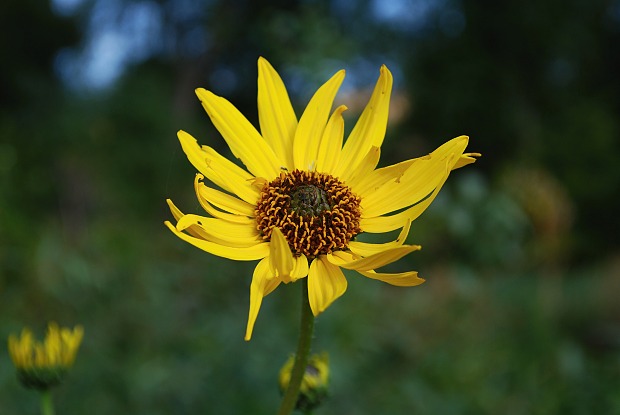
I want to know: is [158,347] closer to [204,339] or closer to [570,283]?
[204,339]

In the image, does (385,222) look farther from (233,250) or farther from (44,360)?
(44,360)

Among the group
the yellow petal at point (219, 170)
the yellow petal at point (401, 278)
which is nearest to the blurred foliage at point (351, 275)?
the yellow petal at point (219, 170)

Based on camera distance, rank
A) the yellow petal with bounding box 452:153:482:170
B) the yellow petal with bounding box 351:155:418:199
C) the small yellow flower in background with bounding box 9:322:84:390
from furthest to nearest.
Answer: the small yellow flower in background with bounding box 9:322:84:390, the yellow petal with bounding box 351:155:418:199, the yellow petal with bounding box 452:153:482:170

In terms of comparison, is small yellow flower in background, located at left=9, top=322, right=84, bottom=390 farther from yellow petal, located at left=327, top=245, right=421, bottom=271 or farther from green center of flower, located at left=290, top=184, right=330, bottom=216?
yellow petal, located at left=327, top=245, right=421, bottom=271

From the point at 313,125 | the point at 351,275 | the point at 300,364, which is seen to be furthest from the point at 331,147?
the point at 351,275

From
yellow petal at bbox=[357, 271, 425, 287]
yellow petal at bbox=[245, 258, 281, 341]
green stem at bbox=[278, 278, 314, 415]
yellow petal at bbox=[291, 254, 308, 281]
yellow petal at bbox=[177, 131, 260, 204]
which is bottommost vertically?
green stem at bbox=[278, 278, 314, 415]

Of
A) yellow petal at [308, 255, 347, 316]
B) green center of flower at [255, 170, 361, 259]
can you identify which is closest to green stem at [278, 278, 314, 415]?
yellow petal at [308, 255, 347, 316]

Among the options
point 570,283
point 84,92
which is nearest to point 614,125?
point 570,283

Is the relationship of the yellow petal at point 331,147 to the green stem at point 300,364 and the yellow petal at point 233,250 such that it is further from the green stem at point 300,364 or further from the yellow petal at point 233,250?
the green stem at point 300,364
